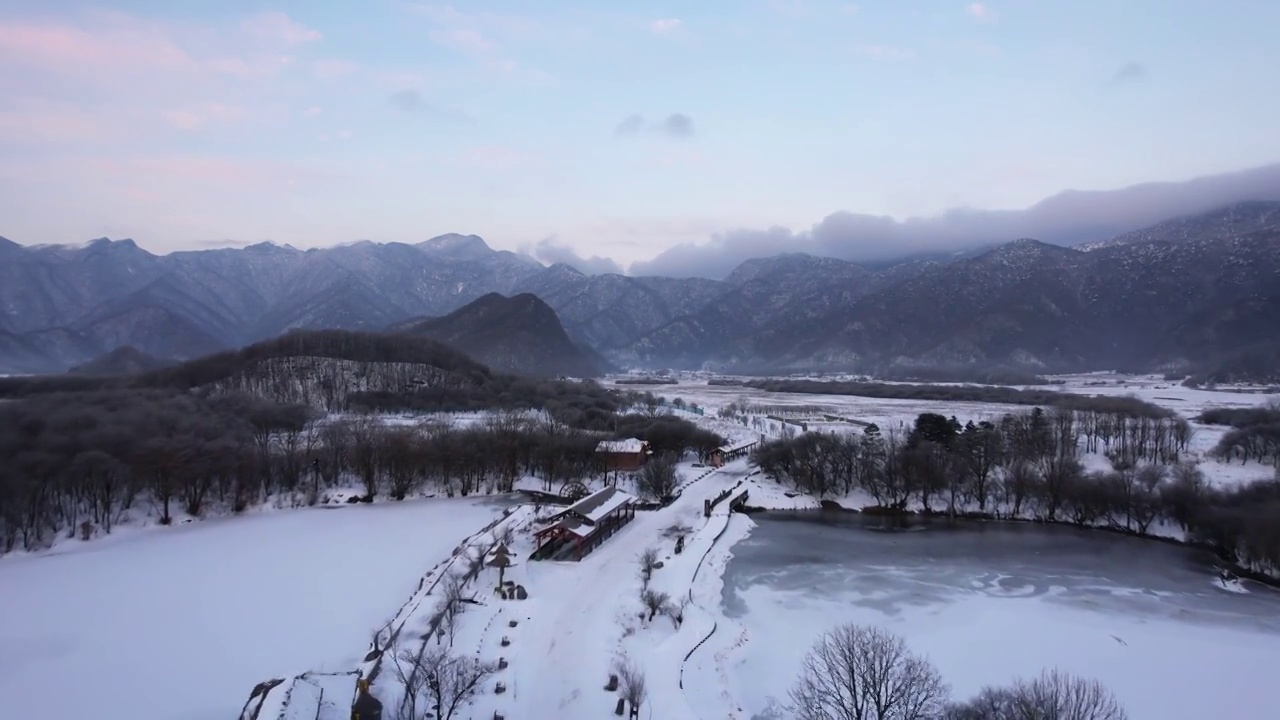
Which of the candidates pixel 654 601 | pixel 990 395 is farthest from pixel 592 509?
pixel 990 395

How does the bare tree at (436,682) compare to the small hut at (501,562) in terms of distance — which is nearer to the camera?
the bare tree at (436,682)

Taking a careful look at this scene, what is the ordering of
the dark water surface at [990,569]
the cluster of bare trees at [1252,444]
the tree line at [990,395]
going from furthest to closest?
the tree line at [990,395] → the cluster of bare trees at [1252,444] → the dark water surface at [990,569]

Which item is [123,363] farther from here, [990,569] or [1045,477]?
[1045,477]

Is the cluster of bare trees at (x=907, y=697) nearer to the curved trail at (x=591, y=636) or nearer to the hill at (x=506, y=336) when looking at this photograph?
the curved trail at (x=591, y=636)

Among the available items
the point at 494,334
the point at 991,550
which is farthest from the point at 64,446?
the point at 494,334

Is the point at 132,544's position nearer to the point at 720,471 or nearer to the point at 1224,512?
the point at 720,471

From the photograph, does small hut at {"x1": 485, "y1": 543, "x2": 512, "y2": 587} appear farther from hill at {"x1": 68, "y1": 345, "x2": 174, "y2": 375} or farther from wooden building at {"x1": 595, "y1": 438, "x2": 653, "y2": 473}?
hill at {"x1": 68, "y1": 345, "x2": 174, "y2": 375}

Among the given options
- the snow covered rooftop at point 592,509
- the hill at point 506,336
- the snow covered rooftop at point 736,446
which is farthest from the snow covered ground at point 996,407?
the hill at point 506,336
